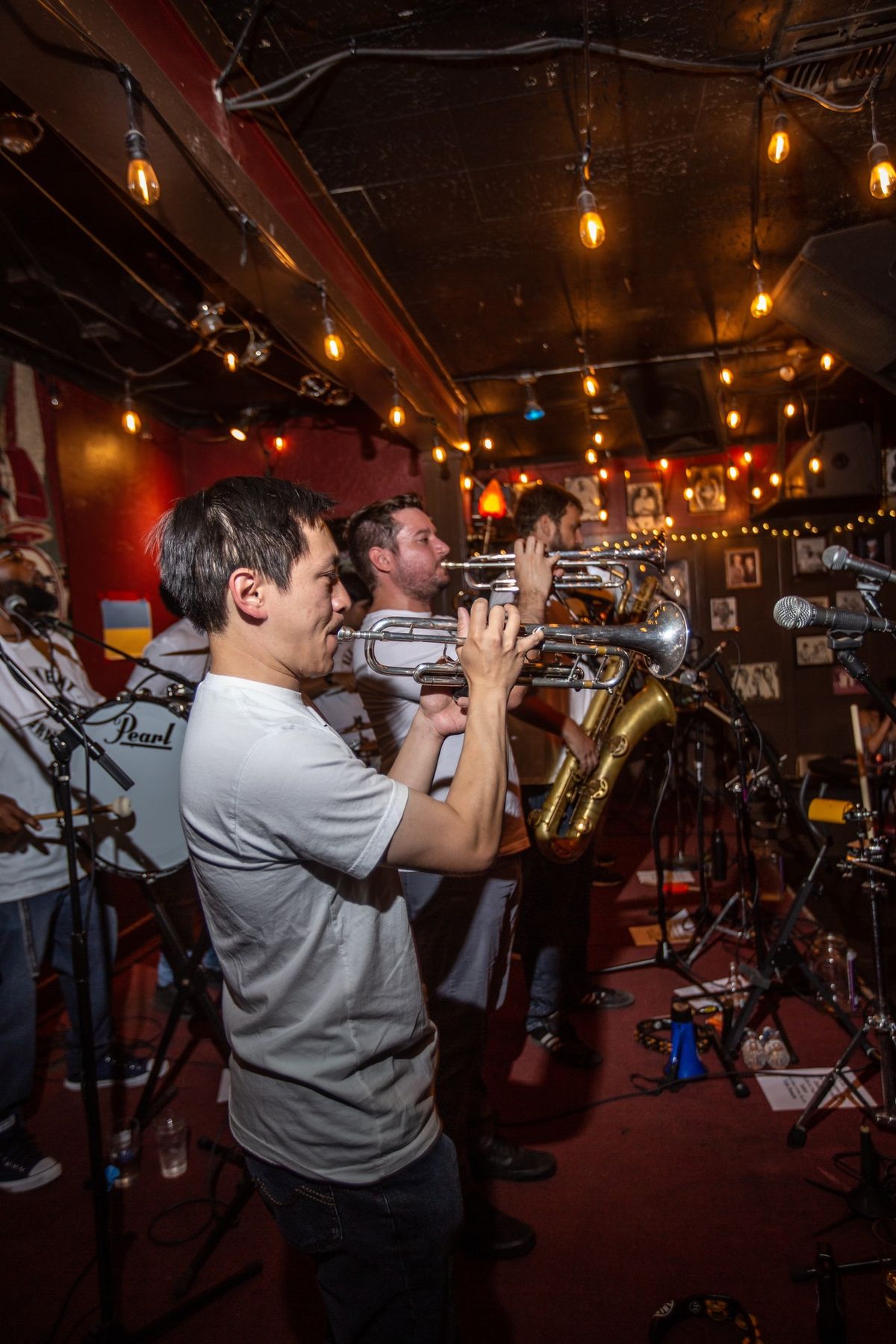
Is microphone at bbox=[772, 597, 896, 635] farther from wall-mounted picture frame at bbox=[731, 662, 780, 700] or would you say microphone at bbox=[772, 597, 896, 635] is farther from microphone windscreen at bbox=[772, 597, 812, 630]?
wall-mounted picture frame at bbox=[731, 662, 780, 700]

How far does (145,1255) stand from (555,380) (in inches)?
287

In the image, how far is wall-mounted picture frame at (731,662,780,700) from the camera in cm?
879

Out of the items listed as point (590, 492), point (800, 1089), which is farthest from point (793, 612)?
Answer: point (590, 492)

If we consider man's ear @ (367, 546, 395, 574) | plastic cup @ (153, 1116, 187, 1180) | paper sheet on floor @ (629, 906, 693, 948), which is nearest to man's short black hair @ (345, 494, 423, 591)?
man's ear @ (367, 546, 395, 574)

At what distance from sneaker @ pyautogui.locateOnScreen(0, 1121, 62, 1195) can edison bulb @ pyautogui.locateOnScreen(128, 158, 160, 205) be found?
350cm

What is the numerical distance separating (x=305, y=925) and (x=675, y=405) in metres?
6.66

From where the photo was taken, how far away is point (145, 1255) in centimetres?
244

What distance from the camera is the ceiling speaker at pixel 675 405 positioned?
660 cm

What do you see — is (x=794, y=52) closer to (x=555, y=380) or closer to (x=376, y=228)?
(x=376, y=228)

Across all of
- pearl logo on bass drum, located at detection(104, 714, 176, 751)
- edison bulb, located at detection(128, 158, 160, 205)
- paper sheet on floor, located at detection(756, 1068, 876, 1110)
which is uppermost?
edison bulb, located at detection(128, 158, 160, 205)

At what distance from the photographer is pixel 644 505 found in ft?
31.2

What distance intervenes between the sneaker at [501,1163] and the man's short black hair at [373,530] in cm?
210

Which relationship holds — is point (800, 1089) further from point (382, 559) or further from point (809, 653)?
point (809, 653)

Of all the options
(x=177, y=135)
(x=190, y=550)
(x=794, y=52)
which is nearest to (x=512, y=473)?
(x=794, y=52)
